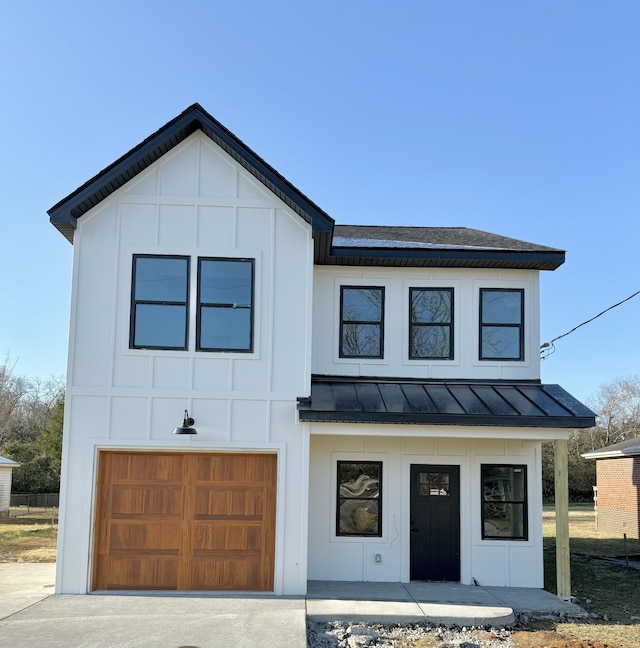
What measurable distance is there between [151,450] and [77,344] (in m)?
2.03

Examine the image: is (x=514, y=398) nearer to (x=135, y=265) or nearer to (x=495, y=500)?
(x=495, y=500)

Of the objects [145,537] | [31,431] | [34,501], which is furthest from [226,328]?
[31,431]

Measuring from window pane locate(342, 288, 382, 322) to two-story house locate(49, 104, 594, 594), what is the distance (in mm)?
994

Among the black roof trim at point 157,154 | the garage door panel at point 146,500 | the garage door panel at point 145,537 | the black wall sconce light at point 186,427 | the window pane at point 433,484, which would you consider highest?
the black roof trim at point 157,154

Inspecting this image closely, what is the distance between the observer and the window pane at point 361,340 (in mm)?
13297

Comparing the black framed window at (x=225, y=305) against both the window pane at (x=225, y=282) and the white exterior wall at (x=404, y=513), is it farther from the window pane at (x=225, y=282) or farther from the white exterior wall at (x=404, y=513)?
the white exterior wall at (x=404, y=513)

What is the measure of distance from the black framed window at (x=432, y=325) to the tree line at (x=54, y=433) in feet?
64.4

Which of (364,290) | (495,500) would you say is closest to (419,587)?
(495,500)

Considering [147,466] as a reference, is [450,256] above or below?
above

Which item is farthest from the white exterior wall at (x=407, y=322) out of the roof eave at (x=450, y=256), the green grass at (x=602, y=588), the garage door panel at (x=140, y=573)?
the garage door panel at (x=140, y=573)

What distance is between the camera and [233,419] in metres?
11.3

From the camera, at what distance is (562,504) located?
1158 centimetres

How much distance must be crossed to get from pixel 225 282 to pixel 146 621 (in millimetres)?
5128

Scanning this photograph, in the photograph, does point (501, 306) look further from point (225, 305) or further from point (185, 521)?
point (185, 521)
